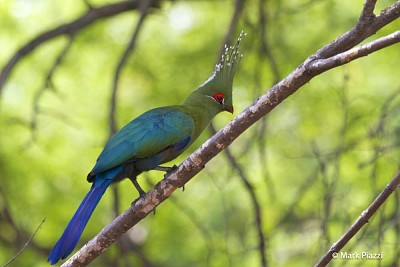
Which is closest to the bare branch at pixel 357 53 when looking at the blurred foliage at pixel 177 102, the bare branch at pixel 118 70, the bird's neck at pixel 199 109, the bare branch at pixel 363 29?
the bare branch at pixel 363 29

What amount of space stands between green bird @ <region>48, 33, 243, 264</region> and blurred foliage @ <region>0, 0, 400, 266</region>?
1628mm

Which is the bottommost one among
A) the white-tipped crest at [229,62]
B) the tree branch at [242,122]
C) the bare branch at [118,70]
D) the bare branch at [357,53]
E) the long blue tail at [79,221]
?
the bare branch at [357,53]

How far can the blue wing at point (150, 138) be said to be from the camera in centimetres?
429

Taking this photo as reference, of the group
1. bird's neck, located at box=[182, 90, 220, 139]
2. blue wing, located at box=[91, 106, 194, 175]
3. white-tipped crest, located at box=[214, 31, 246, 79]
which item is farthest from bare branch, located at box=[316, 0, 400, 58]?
bird's neck, located at box=[182, 90, 220, 139]

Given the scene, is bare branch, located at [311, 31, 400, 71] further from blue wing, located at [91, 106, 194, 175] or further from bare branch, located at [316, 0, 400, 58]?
blue wing, located at [91, 106, 194, 175]

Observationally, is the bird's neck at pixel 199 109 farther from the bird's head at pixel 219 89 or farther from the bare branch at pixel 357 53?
the bare branch at pixel 357 53

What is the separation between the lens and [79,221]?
3977mm

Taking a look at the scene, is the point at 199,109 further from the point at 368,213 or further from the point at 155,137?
the point at 368,213

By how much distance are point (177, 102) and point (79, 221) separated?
2846 millimetres

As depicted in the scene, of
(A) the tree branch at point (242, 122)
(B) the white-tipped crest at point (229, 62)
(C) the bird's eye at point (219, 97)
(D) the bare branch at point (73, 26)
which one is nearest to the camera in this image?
(A) the tree branch at point (242, 122)

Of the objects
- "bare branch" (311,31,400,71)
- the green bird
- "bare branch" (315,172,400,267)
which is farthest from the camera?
the green bird

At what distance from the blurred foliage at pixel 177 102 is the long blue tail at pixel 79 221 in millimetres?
2176

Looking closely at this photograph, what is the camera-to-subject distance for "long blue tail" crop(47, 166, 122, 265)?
12.6ft

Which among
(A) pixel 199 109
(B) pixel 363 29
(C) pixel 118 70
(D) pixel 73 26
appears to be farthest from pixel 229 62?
(D) pixel 73 26
